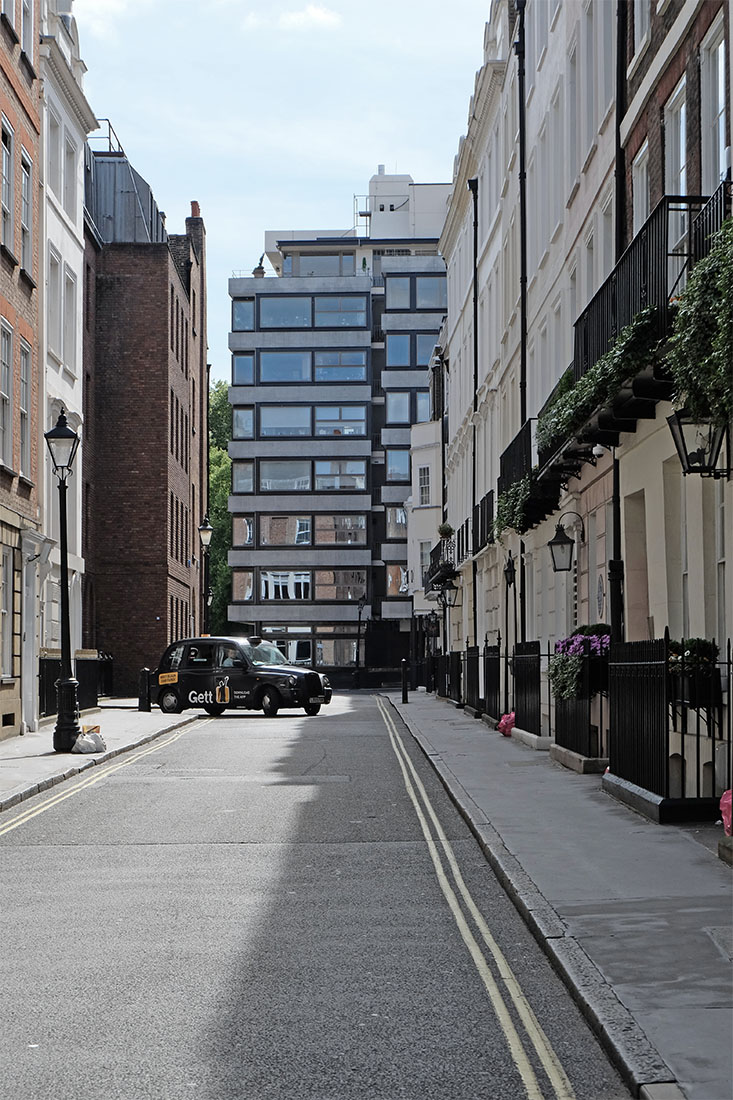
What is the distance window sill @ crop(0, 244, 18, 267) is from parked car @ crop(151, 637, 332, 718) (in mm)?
12452

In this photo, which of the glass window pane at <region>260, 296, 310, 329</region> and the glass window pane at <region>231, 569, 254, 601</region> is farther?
the glass window pane at <region>260, 296, 310, 329</region>

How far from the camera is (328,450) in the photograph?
81188mm

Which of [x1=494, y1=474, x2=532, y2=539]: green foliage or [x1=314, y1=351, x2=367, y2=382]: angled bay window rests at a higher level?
[x1=314, y1=351, x2=367, y2=382]: angled bay window

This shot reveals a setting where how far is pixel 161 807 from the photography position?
576 inches

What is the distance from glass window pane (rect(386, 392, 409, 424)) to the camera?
8207 centimetres

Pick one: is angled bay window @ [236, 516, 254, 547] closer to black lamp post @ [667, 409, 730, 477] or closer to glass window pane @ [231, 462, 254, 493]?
glass window pane @ [231, 462, 254, 493]

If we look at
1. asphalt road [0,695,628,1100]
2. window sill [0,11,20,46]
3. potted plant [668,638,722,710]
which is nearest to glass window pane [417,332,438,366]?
window sill [0,11,20,46]

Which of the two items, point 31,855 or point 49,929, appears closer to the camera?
point 49,929

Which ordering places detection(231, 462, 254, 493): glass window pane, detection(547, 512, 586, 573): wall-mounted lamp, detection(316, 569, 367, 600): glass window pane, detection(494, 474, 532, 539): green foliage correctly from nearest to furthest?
detection(547, 512, 586, 573): wall-mounted lamp < detection(494, 474, 532, 539): green foliage < detection(316, 569, 367, 600): glass window pane < detection(231, 462, 254, 493): glass window pane

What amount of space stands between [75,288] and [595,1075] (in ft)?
98.1

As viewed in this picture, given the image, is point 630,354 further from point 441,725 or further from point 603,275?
point 441,725

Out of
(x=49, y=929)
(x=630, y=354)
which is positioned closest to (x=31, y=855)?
(x=49, y=929)

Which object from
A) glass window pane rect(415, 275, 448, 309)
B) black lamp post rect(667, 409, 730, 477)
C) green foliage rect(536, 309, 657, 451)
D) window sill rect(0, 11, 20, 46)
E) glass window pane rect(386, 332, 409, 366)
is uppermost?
glass window pane rect(415, 275, 448, 309)

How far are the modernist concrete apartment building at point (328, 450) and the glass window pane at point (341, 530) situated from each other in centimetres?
8
